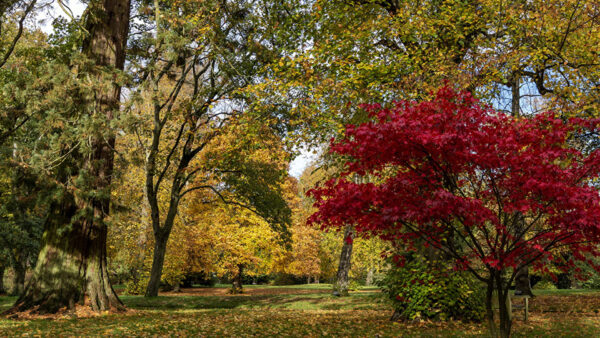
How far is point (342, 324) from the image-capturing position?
9578mm

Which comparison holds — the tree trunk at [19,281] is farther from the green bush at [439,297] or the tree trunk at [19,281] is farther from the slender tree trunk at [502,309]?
the slender tree trunk at [502,309]

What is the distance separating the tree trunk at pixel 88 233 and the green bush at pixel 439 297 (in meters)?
7.23

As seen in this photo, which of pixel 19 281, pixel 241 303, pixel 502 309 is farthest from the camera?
pixel 19 281

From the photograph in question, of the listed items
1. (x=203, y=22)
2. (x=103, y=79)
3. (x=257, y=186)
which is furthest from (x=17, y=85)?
(x=257, y=186)

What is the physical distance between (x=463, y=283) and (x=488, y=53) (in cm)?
574

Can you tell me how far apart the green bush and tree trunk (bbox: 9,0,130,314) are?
7.23 meters

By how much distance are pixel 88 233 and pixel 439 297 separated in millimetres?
8600

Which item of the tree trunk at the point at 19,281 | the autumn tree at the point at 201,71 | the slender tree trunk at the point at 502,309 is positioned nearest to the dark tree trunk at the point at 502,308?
the slender tree trunk at the point at 502,309

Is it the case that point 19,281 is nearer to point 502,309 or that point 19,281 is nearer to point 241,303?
point 241,303

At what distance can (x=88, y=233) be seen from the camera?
10.5 m

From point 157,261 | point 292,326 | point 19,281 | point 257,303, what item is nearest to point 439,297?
point 292,326

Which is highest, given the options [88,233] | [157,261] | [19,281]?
[88,233]

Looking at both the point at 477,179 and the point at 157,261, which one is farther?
the point at 157,261

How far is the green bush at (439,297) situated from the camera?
9539mm
